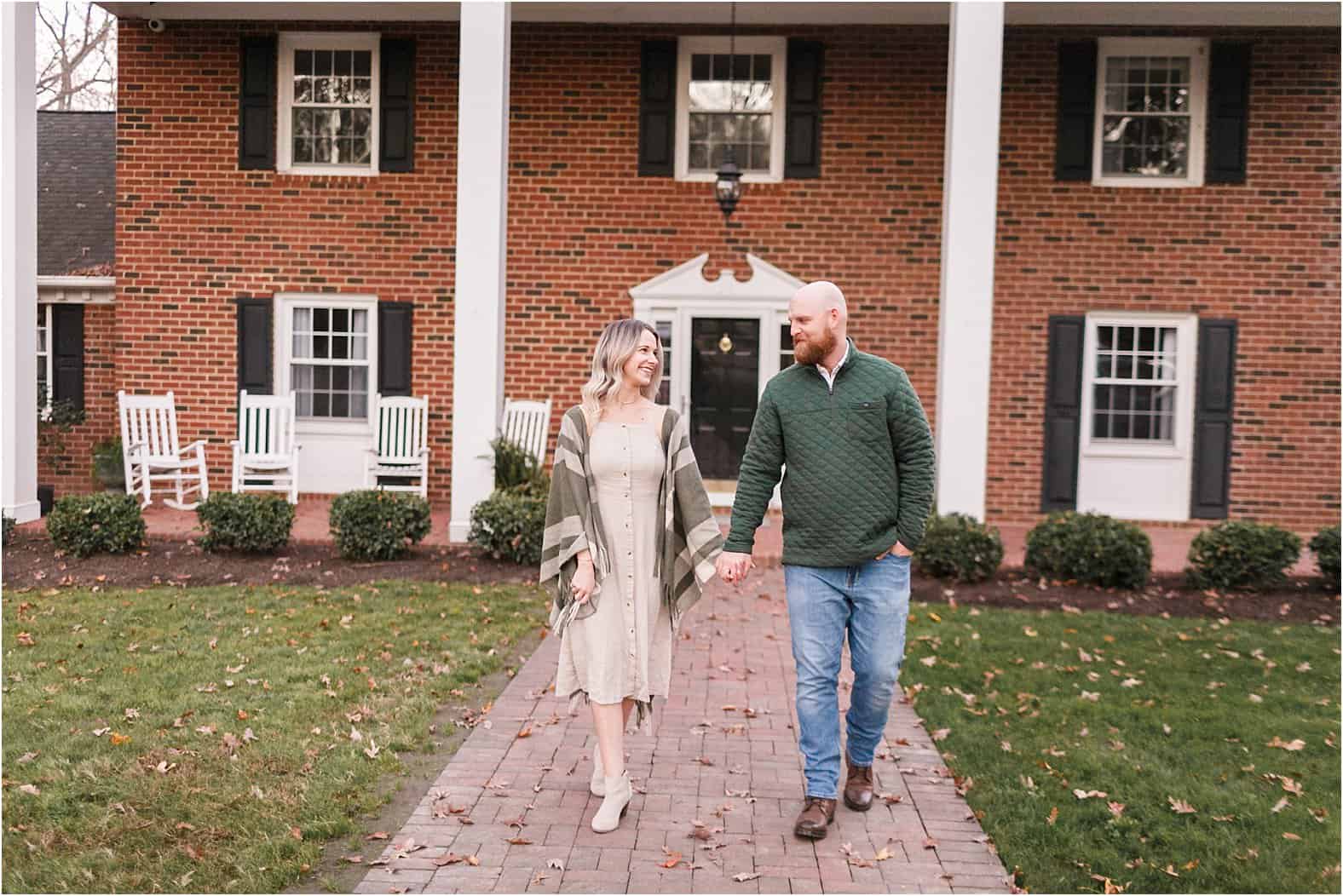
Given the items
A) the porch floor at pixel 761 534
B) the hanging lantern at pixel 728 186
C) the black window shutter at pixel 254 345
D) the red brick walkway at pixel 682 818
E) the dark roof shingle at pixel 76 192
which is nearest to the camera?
the red brick walkway at pixel 682 818

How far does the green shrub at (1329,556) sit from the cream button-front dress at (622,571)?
692cm

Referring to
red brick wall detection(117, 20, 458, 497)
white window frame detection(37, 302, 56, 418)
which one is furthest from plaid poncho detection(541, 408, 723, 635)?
white window frame detection(37, 302, 56, 418)

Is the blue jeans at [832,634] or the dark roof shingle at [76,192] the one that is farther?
the dark roof shingle at [76,192]

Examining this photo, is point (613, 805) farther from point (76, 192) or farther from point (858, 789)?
point (76, 192)

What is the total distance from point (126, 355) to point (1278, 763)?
11787 millimetres

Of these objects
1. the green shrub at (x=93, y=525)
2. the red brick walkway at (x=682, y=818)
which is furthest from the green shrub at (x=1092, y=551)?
the green shrub at (x=93, y=525)

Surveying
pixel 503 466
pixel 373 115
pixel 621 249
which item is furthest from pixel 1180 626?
pixel 373 115

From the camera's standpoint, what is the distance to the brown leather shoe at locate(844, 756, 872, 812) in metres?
4.33

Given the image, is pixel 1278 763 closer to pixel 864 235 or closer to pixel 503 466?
pixel 503 466

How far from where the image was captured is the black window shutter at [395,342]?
12.6 metres

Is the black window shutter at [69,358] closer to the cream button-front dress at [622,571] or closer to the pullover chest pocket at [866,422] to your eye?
the cream button-front dress at [622,571]

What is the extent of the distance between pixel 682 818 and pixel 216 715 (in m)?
2.32

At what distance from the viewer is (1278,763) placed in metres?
5.00

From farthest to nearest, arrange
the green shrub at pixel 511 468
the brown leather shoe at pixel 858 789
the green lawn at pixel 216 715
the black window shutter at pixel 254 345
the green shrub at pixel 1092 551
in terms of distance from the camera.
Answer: the black window shutter at pixel 254 345, the green shrub at pixel 511 468, the green shrub at pixel 1092 551, the brown leather shoe at pixel 858 789, the green lawn at pixel 216 715
